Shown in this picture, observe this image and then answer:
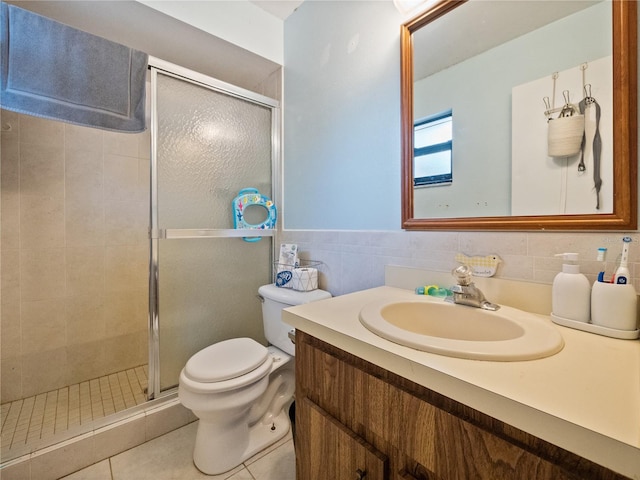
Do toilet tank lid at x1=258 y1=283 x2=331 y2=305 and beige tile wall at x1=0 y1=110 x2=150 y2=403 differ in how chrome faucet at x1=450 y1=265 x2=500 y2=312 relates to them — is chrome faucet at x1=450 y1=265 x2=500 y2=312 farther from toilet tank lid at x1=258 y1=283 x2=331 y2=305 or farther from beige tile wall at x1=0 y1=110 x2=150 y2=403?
beige tile wall at x1=0 y1=110 x2=150 y2=403

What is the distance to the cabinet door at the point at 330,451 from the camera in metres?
0.58

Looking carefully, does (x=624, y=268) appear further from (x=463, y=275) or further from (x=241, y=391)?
(x=241, y=391)

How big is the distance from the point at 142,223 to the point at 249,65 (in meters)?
1.30

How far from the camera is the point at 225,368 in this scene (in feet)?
3.78

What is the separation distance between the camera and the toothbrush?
595 millimetres

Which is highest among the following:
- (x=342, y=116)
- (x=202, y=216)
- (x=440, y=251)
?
(x=342, y=116)

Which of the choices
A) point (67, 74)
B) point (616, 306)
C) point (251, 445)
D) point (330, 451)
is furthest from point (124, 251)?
point (616, 306)

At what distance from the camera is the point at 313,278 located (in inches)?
54.7

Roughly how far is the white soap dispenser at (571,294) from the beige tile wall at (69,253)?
7.31 ft

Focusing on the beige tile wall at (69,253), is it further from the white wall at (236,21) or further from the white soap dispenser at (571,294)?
the white soap dispenser at (571,294)

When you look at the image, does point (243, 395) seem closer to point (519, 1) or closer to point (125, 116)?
point (125, 116)

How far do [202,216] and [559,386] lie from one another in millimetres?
1498

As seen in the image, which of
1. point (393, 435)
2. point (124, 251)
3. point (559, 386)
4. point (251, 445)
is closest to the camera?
point (559, 386)

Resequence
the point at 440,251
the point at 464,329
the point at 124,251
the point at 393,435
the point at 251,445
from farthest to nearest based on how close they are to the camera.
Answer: the point at 124,251 < the point at 251,445 < the point at 440,251 < the point at 464,329 < the point at 393,435
